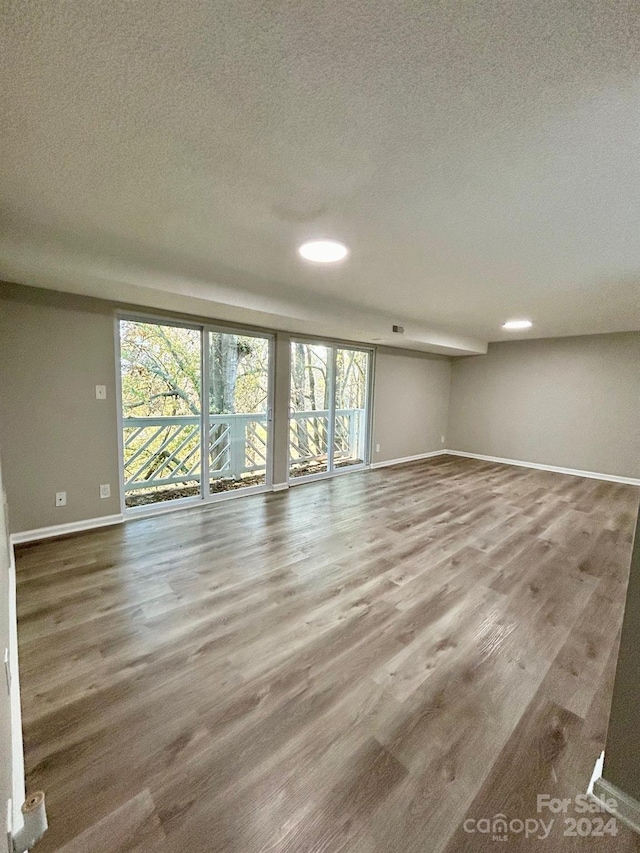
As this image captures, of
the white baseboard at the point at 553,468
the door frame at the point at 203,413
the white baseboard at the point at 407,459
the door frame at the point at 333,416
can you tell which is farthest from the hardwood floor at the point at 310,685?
the white baseboard at the point at 553,468

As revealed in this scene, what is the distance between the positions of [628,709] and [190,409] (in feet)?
12.7

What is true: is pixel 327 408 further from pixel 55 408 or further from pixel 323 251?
pixel 55 408

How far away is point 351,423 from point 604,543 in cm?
354

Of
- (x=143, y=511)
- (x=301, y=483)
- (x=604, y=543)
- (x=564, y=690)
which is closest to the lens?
(x=564, y=690)

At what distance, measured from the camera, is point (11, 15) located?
2.83ft

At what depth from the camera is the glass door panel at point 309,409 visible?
485cm

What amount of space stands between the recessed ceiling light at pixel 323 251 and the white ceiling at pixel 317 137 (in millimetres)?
106

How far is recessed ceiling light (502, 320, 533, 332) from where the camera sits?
4562mm

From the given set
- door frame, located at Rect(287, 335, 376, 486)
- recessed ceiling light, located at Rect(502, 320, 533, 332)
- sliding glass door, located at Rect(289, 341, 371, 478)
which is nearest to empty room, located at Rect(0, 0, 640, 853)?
recessed ceiling light, located at Rect(502, 320, 533, 332)

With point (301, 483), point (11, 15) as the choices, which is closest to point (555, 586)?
point (301, 483)

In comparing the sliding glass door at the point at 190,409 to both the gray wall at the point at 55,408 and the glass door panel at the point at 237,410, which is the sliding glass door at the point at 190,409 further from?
the gray wall at the point at 55,408

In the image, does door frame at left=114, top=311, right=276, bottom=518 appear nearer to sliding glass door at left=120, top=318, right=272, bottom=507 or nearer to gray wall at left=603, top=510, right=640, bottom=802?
sliding glass door at left=120, top=318, right=272, bottom=507

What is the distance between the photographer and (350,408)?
5.68 meters

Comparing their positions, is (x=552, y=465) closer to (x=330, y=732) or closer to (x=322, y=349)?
(x=322, y=349)
